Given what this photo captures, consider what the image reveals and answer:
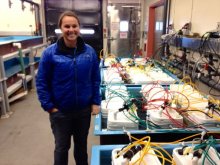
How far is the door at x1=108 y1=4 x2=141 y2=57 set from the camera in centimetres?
573

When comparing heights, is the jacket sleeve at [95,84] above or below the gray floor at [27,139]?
above

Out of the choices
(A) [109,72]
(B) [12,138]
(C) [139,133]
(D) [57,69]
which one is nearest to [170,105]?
(C) [139,133]

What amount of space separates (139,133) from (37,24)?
5.06 meters

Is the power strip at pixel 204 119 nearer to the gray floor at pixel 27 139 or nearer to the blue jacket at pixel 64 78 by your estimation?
the blue jacket at pixel 64 78

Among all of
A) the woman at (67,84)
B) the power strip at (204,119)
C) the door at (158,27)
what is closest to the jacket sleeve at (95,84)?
the woman at (67,84)

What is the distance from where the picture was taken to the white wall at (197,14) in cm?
227

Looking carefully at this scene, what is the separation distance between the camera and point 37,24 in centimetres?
538

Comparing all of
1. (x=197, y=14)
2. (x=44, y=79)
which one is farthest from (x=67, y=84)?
(x=197, y=14)

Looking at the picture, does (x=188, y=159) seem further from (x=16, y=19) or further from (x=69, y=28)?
(x=16, y=19)

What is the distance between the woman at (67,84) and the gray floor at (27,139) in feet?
2.16

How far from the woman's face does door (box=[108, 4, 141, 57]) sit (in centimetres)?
442

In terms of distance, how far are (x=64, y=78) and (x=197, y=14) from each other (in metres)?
2.20

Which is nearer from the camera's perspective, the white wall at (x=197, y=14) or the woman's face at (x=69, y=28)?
the woman's face at (x=69, y=28)

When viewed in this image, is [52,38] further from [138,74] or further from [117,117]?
[117,117]
